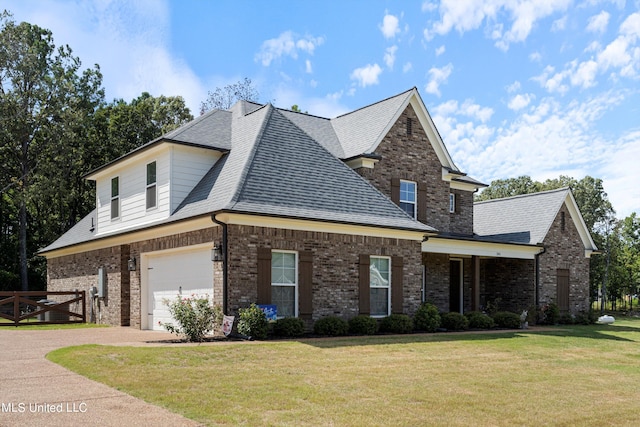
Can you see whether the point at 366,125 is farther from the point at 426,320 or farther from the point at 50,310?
the point at 50,310

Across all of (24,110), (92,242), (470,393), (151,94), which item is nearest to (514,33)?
(470,393)

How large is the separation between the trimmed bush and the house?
77 cm

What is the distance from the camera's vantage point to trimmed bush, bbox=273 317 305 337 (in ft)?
50.9

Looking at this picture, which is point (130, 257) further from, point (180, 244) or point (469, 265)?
point (469, 265)

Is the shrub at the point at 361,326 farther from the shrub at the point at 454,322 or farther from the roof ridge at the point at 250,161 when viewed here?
the roof ridge at the point at 250,161

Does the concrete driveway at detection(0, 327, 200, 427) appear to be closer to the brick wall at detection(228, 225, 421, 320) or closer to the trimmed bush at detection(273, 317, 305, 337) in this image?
the brick wall at detection(228, 225, 421, 320)

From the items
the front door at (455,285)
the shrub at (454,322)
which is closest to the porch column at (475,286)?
the front door at (455,285)

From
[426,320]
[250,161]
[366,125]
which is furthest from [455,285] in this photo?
[250,161]

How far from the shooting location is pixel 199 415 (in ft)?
24.7

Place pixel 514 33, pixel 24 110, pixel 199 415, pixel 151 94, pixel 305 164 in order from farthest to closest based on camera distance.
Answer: pixel 151 94
pixel 24 110
pixel 305 164
pixel 514 33
pixel 199 415

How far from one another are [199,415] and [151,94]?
142 feet

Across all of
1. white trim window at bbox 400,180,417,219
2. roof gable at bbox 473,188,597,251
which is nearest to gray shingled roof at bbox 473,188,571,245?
roof gable at bbox 473,188,597,251

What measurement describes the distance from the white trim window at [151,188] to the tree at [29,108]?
18.8 m

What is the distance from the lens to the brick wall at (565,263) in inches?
1014
